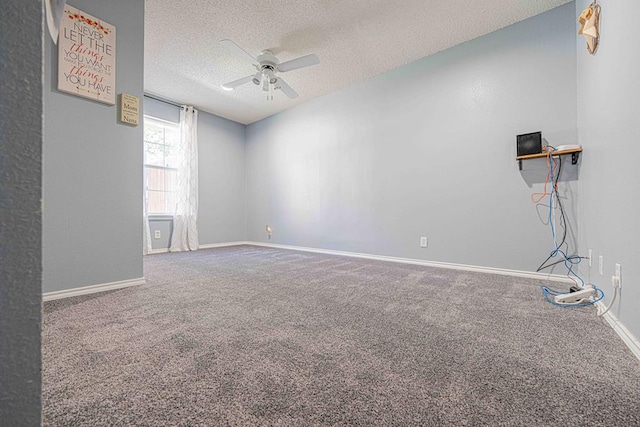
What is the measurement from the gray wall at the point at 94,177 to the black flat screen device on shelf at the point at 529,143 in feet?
11.7

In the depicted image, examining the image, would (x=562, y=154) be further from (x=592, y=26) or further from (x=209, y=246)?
(x=209, y=246)

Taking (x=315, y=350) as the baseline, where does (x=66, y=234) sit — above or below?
above

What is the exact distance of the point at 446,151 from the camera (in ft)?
10.1

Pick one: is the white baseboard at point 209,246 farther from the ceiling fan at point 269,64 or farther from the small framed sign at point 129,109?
the ceiling fan at point 269,64

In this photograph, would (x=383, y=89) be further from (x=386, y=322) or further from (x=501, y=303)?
(x=386, y=322)

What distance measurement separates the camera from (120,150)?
2.14m

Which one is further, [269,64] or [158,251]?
[158,251]

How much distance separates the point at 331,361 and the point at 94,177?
7.32 feet

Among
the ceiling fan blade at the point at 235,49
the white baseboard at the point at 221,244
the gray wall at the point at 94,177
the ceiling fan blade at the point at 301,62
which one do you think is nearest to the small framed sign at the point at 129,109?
the gray wall at the point at 94,177

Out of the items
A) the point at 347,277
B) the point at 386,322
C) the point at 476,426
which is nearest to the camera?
the point at 476,426

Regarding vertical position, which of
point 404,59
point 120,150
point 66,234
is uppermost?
point 404,59

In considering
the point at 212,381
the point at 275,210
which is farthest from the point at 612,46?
the point at 275,210

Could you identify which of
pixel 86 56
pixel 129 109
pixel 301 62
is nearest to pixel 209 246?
pixel 129 109

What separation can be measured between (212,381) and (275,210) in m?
4.31
